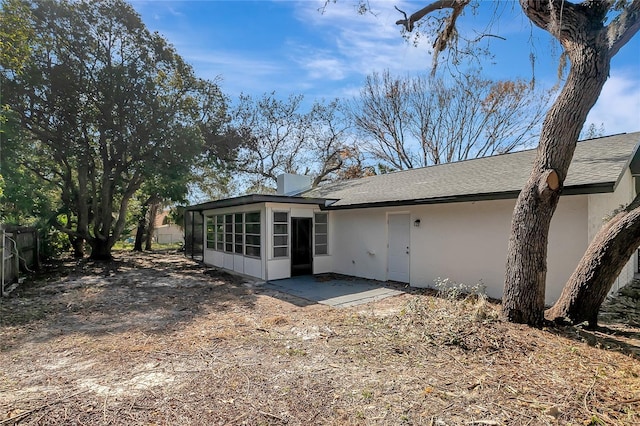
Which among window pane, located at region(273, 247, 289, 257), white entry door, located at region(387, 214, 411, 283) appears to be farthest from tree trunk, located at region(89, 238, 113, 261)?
white entry door, located at region(387, 214, 411, 283)

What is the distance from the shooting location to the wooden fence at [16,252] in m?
7.96

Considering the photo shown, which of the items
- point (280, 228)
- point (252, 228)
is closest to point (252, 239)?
point (252, 228)

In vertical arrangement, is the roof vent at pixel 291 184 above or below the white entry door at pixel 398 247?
above

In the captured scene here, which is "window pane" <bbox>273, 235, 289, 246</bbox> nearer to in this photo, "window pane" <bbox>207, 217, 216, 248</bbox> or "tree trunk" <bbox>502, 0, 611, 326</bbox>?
→ "window pane" <bbox>207, 217, 216, 248</bbox>

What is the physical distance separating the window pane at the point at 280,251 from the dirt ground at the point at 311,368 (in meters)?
3.48

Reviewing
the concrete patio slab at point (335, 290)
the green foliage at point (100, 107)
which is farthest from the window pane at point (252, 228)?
the green foliage at point (100, 107)

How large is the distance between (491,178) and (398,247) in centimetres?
299

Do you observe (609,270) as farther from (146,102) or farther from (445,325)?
(146,102)

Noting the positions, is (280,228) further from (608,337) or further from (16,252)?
(608,337)

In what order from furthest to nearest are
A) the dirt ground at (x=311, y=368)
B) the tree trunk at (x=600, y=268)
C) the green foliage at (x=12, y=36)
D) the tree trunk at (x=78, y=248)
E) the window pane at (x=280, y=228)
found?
the tree trunk at (x=78, y=248), the window pane at (x=280, y=228), the green foliage at (x=12, y=36), the tree trunk at (x=600, y=268), the dirt ground at (x=311, y=368)

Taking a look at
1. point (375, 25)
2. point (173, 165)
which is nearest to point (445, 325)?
point (375, 25)

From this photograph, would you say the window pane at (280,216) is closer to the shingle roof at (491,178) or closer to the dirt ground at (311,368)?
the shingle roof at (491,178)

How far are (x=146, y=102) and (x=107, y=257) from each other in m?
7.37

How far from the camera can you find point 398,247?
31.2ft
